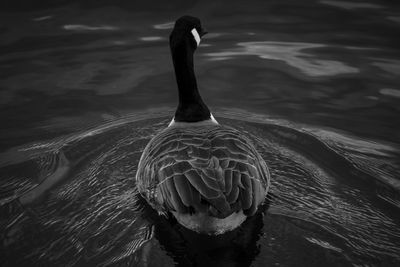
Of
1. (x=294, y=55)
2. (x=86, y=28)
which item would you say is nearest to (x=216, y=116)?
(x=294, y=55)

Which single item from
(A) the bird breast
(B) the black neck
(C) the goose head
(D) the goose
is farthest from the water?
(C) the goose head

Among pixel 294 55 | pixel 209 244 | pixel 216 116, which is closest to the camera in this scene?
pixel 209 244

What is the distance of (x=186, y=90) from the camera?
6715mm

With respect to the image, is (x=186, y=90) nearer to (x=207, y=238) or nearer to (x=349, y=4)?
(x=207, y=238)

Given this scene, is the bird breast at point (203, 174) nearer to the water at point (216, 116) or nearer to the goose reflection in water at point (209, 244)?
the goose reflection in water at point (209, 244)

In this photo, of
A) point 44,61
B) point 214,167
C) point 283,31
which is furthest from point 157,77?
point 214,167

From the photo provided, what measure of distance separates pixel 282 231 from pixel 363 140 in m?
2.71

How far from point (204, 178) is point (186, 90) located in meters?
2.35

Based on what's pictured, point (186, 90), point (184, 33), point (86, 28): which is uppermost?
point (184, 33)

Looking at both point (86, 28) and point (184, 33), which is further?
point (86, 28)

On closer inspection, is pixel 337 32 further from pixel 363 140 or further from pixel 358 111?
pixel 363 140

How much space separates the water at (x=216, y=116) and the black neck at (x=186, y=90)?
88 centimetres

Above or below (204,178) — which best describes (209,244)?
below

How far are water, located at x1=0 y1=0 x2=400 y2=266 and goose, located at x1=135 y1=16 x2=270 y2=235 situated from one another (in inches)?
11.1
